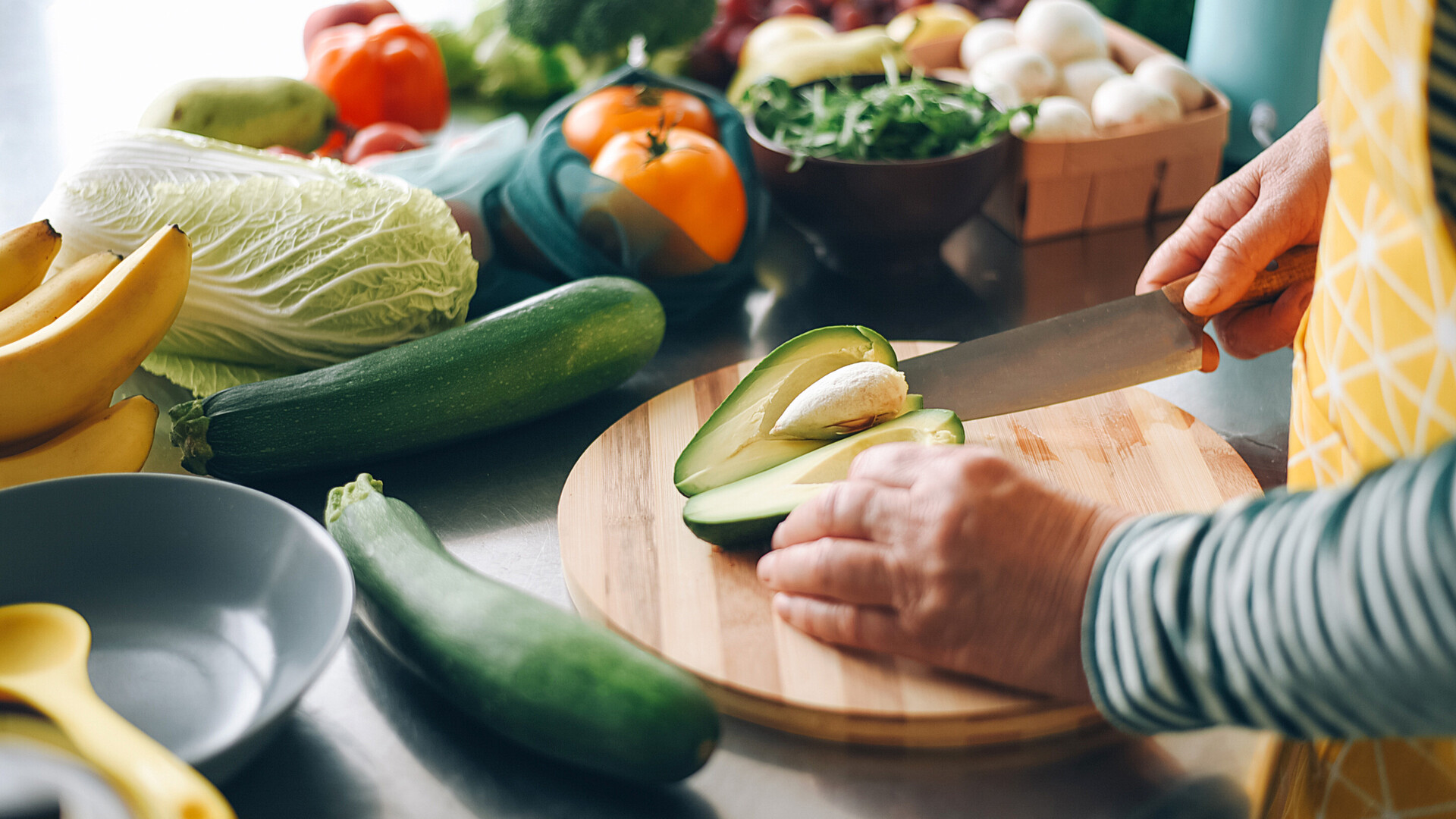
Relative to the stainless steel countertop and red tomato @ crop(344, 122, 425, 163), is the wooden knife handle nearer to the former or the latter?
the stainless steel countertop

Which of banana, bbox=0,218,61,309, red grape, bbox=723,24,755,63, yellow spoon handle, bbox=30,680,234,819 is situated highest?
banana, bbox=0,218,61,309

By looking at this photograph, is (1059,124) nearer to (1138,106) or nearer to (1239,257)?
(1138,106)

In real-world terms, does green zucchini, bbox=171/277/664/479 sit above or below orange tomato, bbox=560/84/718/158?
below

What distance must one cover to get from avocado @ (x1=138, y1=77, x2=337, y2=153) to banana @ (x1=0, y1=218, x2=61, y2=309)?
1.96 ft

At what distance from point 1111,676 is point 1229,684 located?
7 centimetres

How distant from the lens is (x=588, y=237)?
133 cm

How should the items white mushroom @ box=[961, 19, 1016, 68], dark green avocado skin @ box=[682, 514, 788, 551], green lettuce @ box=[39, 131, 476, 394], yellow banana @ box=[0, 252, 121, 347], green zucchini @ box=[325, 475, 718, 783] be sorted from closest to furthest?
green zucchini @ box=[325, 475, 718, 783] < dark green avocado skin @ box=[682, 514, 788, 551] < yellow banana @ box=[0, 252, 121, 347] < green lettuce @ box=[39, 131, 476, 394] < white mushroom @ box=[961, 19, 1016, 68]

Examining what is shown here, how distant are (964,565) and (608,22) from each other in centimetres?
156

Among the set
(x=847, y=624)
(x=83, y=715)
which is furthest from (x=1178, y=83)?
(x=83, y=715)

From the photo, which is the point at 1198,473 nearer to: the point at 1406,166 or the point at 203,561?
the point at 1406,166

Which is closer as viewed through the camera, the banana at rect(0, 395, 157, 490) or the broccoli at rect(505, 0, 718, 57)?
the banana at rect(0, 395, 157, 490)

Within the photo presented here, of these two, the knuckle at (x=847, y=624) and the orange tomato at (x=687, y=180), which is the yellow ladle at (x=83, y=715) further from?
the orange tomato at (x=687, y=180)

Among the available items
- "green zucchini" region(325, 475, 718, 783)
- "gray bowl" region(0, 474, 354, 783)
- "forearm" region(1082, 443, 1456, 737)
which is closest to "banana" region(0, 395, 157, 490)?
"gray bowl" region(0, 474, 354, 783)

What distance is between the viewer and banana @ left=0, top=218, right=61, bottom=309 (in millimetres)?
992
